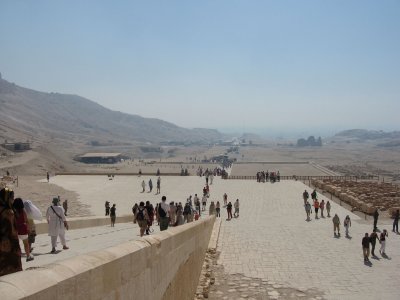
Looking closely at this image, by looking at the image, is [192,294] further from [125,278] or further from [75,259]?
→ [75,259]

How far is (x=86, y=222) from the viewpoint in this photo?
1372cm

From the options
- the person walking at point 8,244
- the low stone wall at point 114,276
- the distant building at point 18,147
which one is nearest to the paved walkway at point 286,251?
the low stone wall at point 114,276

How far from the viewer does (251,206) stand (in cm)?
2417

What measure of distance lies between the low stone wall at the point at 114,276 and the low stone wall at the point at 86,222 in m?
5.19

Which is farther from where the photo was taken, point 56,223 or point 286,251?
point 286,251

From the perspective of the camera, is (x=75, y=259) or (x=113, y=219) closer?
(x=75, y=259)

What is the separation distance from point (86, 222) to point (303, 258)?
21.7ft

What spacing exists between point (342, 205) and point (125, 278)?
22421mm

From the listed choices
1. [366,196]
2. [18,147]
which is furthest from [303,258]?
[18,147]

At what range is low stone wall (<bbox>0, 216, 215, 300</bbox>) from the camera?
274 cm

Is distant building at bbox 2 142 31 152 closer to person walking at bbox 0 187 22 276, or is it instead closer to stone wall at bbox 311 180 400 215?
stone wall at bbox 311 180 400 215

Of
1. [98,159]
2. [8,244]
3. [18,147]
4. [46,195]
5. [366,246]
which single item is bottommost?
[366,246]

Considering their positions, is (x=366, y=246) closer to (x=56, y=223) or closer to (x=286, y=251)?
(x=286, y=251)

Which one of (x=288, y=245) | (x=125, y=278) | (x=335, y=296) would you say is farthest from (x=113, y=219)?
(x=125, y=278)
